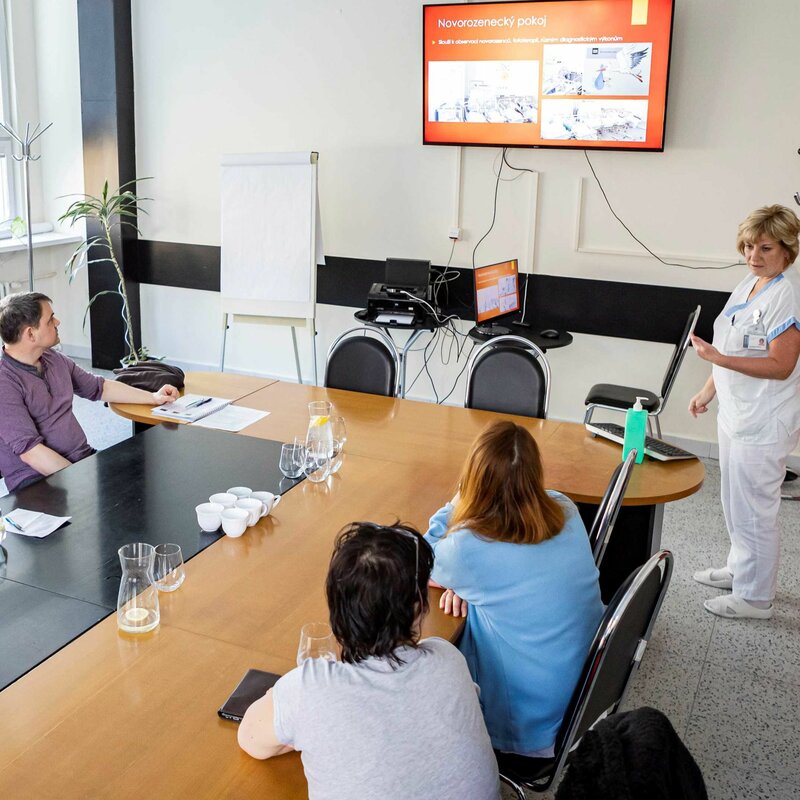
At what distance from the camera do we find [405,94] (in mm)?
5508

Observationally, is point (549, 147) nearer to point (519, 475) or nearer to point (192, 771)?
point (519, 475)

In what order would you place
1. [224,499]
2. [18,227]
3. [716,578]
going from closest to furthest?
[224,499], [716,578], [18,227]

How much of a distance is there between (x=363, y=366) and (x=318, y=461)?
1.19 metres

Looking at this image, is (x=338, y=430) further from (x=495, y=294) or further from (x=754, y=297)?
(x=495, y=294)

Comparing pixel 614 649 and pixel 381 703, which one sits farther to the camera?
pixel 614 649

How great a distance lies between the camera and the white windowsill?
6.12 metres

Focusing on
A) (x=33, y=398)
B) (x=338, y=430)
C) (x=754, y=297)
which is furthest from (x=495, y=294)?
(x=33, y=398)

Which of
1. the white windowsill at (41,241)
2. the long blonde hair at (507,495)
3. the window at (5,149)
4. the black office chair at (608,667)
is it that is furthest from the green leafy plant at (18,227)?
the black office chair at (608,667)

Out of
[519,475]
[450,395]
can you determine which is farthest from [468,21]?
[519,475]

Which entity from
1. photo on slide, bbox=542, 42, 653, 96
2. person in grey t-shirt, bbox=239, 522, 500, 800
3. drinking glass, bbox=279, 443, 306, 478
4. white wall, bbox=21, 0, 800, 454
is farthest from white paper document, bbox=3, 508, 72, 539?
photo on slide, bbox=542, 42, 653, 96

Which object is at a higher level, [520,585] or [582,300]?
[582,300]

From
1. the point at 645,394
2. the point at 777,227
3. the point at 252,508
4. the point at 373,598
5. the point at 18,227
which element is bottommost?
the point at 645,394

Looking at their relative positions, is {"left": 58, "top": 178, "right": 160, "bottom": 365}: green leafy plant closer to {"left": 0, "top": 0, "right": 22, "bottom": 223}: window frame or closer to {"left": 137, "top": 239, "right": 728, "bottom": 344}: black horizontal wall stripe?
{"left": 0, "top": 0, "right": 22, "bottom": 223}: window frame

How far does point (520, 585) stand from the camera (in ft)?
6.72
